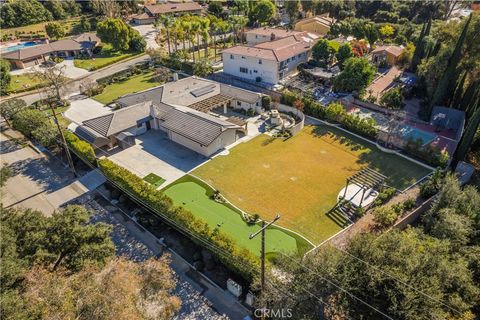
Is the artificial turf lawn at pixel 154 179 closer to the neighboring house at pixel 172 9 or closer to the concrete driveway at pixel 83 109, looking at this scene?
the concrete driveway at pixel 83 109

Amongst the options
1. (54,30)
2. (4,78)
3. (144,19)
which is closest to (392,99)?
(4,78)

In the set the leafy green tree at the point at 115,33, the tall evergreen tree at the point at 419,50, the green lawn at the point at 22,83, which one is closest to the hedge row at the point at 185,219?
the green lawn at the point at 22,83

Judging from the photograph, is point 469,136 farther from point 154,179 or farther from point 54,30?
point 54,30

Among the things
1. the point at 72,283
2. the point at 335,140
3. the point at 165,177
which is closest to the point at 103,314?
the point at 72,283

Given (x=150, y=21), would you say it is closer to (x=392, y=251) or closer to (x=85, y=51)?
(x=85, y=51)

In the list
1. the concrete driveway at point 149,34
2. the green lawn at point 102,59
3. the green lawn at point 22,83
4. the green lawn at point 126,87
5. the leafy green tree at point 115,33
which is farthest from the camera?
the concrete driveway at point 149,34

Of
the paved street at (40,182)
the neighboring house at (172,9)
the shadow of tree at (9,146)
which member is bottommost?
the paved street at (40,182)
